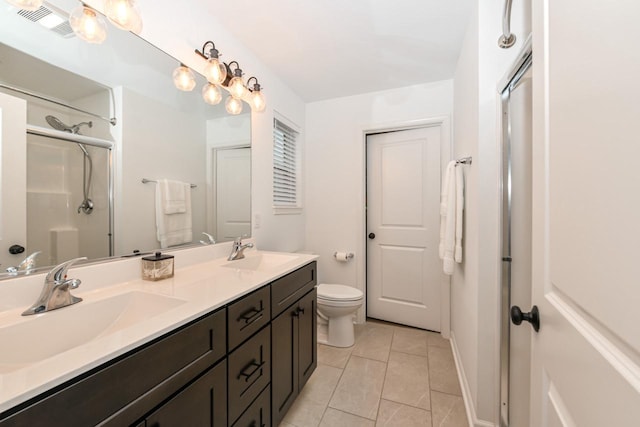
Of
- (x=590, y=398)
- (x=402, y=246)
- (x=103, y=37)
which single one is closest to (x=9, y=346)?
(x=103, y=37)

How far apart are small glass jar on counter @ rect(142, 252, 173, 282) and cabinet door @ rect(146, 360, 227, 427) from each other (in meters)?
0.52

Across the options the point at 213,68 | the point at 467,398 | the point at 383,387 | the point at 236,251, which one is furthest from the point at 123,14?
the point at 467,398

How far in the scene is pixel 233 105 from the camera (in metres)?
1.72

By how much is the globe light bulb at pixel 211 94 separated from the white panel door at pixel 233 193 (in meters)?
0.30

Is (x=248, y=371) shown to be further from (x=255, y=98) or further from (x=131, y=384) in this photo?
(x=255, y=98)

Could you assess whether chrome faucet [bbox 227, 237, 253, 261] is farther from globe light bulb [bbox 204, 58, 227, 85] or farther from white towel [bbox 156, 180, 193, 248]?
globe light bulb [bbox 204, 58, 227, 85]

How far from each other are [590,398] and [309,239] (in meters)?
2.49

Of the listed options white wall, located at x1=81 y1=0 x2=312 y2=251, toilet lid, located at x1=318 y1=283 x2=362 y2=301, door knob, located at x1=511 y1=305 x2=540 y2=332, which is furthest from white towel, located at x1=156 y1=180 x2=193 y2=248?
door knob, located at x1=511 y1=305 x2=540 y2=332

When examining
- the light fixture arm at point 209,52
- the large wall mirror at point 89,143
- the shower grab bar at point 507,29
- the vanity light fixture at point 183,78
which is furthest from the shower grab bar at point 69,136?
→ the shower grab bar at point 507,29

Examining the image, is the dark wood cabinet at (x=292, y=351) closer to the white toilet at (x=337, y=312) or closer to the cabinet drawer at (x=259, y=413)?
the cabinet drawer at (x=259, y=413)

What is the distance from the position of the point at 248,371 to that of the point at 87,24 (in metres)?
1.48

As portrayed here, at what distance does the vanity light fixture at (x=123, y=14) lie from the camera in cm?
98

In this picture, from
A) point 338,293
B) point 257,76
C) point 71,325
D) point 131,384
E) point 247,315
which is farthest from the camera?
point 338,293

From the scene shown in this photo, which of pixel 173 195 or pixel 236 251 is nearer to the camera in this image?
pixel 173 195
